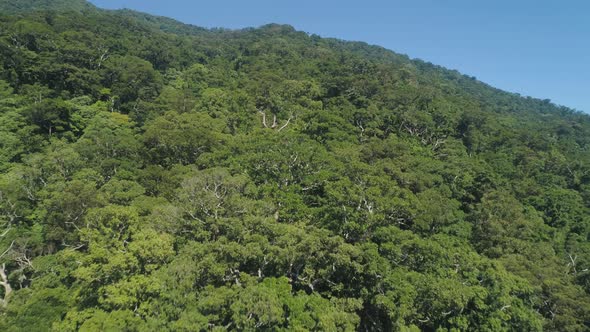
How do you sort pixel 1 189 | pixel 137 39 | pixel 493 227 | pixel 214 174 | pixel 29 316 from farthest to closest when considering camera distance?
1. pixel 137 39
2. pixel 493 227
3. pixel 1 189
4. pixel 214 174
5. pixel 29 316

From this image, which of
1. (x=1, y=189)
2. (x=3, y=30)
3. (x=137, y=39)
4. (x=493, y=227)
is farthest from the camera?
(x=137, y=39)

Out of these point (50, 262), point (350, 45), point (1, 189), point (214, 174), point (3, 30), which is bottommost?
point (50, 262)

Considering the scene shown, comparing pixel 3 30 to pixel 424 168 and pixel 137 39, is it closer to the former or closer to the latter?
pixel 137 39

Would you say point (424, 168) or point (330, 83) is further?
point (330, 83)

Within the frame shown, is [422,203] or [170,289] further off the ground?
[422,203]

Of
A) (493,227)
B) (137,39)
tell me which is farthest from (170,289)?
(137,39)

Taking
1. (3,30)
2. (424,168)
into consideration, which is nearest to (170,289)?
(424,168)
